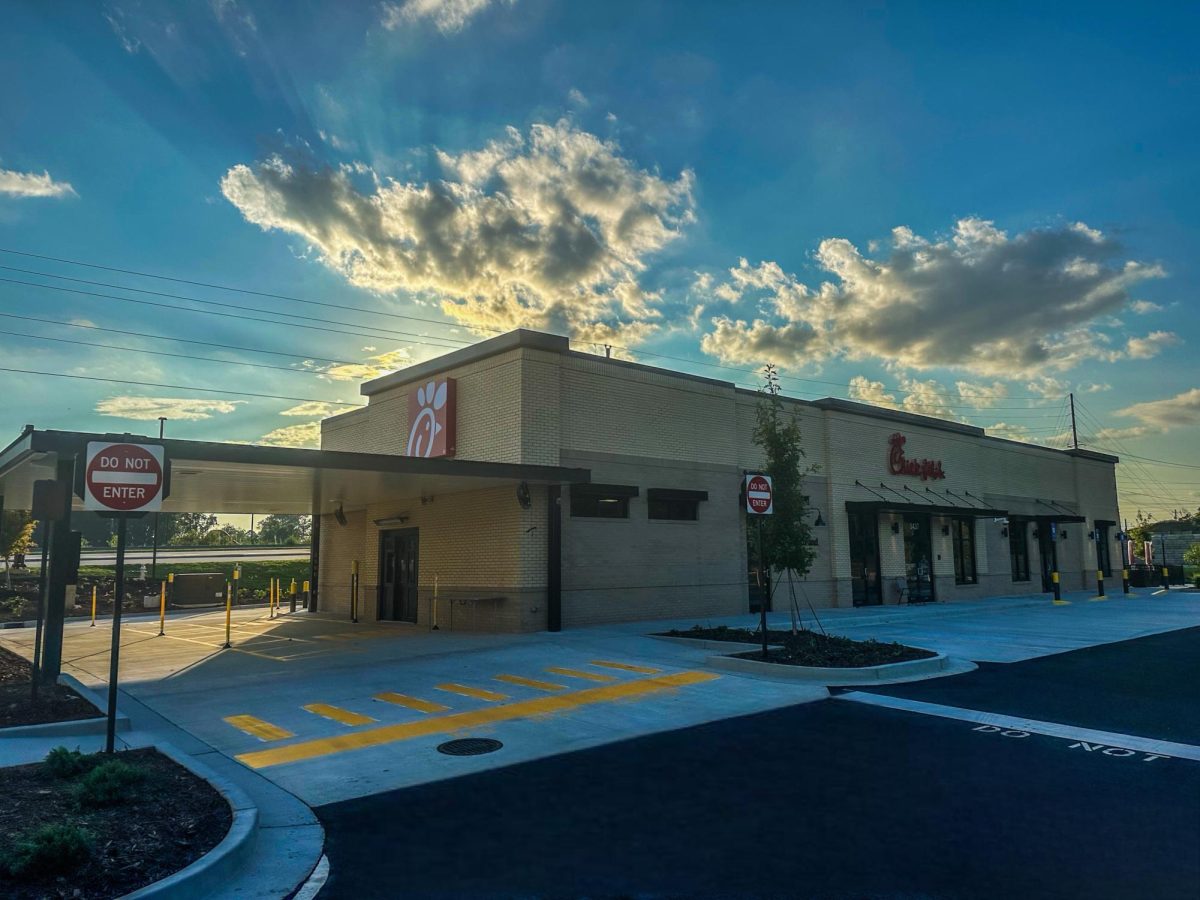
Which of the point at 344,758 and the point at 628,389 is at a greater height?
the point at 628,389

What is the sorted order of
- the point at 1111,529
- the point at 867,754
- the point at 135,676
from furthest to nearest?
the point at 1111,529
the point at 135,676
the point at 867,754

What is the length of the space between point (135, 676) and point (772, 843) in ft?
39.9

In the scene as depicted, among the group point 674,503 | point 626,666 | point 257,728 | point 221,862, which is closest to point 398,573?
point 674,503

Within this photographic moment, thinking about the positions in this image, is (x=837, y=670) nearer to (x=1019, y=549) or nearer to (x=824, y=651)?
(x=824, y=651)

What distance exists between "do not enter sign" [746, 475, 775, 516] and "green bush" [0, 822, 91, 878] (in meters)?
10.8

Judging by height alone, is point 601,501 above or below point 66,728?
above

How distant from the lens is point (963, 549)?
33.0 m

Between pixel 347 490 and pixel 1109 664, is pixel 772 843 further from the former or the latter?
pixel 347 490

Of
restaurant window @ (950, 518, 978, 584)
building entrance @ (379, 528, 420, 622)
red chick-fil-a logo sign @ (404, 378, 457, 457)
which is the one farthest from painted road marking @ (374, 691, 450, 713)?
restaurant window @ (950, 518, 978, 584)

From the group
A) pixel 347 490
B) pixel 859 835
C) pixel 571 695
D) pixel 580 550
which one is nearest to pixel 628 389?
pixel 580 550

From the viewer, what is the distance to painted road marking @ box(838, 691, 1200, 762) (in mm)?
7832

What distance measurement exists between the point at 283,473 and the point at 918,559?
2401 centimetres

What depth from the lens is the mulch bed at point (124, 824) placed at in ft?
15.1

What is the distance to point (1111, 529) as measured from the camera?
46000 mm
